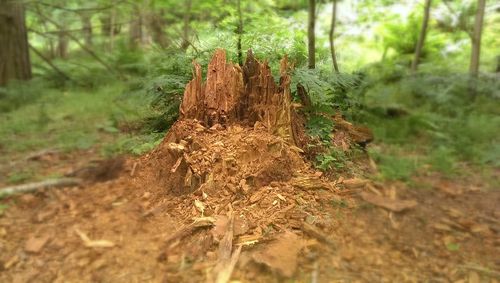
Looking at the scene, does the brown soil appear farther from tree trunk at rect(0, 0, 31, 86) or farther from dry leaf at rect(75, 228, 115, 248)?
tree trunk at rect(0, 0, 31, 86)

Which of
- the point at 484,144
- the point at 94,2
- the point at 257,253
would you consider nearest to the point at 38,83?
the point at 94,2

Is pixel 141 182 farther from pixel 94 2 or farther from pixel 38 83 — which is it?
pixel 94 2

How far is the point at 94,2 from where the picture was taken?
9016 millimetres

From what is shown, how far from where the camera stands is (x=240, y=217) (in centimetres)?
257

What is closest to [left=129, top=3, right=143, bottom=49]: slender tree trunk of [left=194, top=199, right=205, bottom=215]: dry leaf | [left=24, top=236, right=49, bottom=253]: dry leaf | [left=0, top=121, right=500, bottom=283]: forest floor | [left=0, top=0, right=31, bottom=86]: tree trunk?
[left=0, top=0, right=31, bottom=86]: tree trunk

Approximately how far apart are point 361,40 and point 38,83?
7795 millimetres

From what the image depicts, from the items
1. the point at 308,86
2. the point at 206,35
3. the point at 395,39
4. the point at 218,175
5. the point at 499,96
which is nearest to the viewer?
the point at 218,175

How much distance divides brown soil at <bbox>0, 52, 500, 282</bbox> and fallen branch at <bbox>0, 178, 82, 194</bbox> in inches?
2.8

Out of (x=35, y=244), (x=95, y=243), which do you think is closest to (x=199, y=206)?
(x=95, y=243)

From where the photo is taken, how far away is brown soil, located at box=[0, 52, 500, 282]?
215 cm

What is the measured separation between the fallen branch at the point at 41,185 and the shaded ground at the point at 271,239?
0.25 ft

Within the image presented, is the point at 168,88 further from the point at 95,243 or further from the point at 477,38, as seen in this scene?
the point at 477,38

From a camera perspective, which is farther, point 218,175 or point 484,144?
point 484,144

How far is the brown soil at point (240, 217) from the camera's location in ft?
7.06
